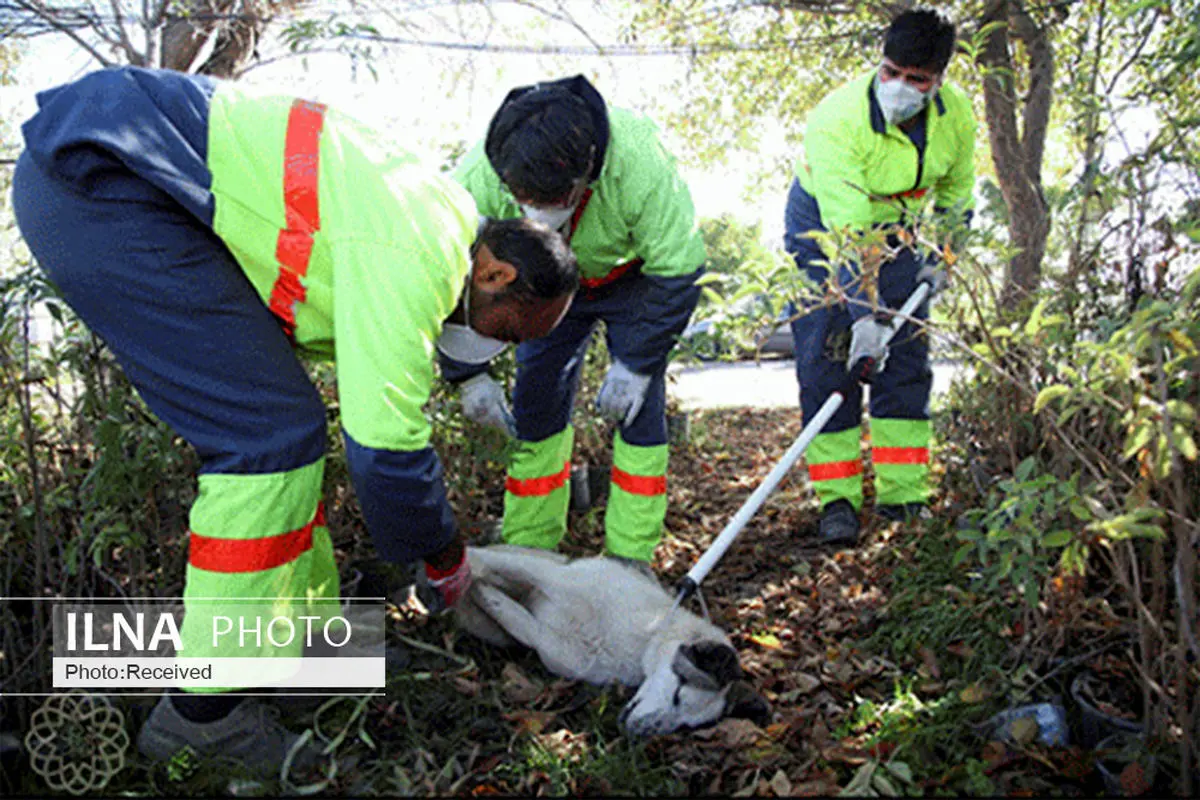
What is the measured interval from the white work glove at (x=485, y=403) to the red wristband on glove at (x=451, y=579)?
0.71 m

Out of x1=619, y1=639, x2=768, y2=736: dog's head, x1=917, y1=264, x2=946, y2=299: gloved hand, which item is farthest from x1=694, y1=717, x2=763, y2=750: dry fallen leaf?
x1=917, y1=264, x2=946, y2=299: gloved hand

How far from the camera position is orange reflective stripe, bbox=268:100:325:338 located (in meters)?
2.00

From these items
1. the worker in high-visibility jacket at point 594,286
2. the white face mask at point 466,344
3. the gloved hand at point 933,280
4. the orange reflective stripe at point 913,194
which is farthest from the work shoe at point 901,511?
the white face mask at point 466,344

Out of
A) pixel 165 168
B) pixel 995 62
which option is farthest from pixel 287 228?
pixel 995 62

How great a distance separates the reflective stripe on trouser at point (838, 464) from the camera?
3820mm

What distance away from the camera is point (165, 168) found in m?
1.96

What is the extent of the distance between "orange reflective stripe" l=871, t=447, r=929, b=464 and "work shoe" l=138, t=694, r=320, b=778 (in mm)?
2525

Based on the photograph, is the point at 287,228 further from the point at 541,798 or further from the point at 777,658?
the point at 777,658

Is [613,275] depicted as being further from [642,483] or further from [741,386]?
[741,386]

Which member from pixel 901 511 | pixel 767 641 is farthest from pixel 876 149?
pixel 767 641

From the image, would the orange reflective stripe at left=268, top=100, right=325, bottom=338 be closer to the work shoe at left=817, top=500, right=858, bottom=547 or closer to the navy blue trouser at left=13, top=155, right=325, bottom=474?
the navy blue trouser at left=13, top=155, right=325, bottom=474

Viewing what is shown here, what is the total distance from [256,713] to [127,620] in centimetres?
61

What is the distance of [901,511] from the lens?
379 cm

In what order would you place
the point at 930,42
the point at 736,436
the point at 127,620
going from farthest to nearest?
the point at 736,436 < the point at 930,42 < the point at 127,620
